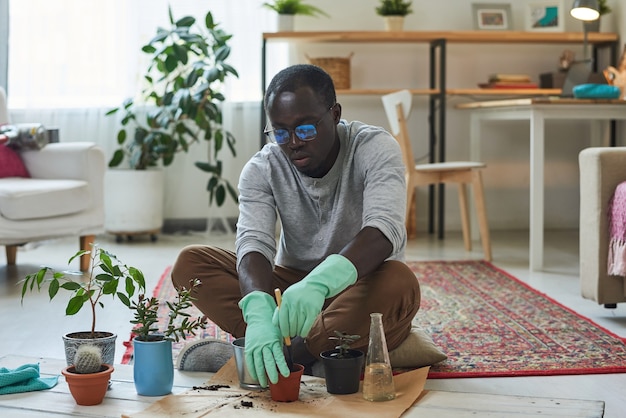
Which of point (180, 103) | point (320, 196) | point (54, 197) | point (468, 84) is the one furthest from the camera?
point (468, 84)

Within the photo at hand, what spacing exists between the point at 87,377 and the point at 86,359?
0.04m

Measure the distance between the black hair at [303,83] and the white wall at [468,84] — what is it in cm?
317

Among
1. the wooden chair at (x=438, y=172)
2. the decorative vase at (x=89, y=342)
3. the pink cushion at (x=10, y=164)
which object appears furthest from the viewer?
the wooden chair at (x=438, y=172)

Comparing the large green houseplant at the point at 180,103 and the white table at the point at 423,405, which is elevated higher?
the large green houseplant at the point at 180,103

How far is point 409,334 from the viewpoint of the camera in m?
2.14

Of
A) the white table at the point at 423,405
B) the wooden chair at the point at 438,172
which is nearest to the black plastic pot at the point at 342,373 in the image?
the white table at the point at 423,405

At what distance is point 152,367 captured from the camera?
5.34ft

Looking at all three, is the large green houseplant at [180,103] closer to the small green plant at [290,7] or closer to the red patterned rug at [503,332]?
the small green plant at [290,7]

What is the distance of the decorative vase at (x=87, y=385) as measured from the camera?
5.13 feet

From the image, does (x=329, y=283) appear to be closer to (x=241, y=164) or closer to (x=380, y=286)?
(x=380, y=286)

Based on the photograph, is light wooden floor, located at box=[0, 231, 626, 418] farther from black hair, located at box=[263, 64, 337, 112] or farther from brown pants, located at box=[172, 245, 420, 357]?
black hair, located at box=[263, 64, 337, 112]

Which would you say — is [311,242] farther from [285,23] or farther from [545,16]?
[545,16]

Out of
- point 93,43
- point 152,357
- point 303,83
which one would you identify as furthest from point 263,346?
point 93,43

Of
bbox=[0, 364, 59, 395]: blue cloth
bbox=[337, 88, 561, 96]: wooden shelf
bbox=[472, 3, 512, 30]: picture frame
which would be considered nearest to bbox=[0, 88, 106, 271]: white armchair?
bbox=[337, 88, 561, 96]: wooden shelf
